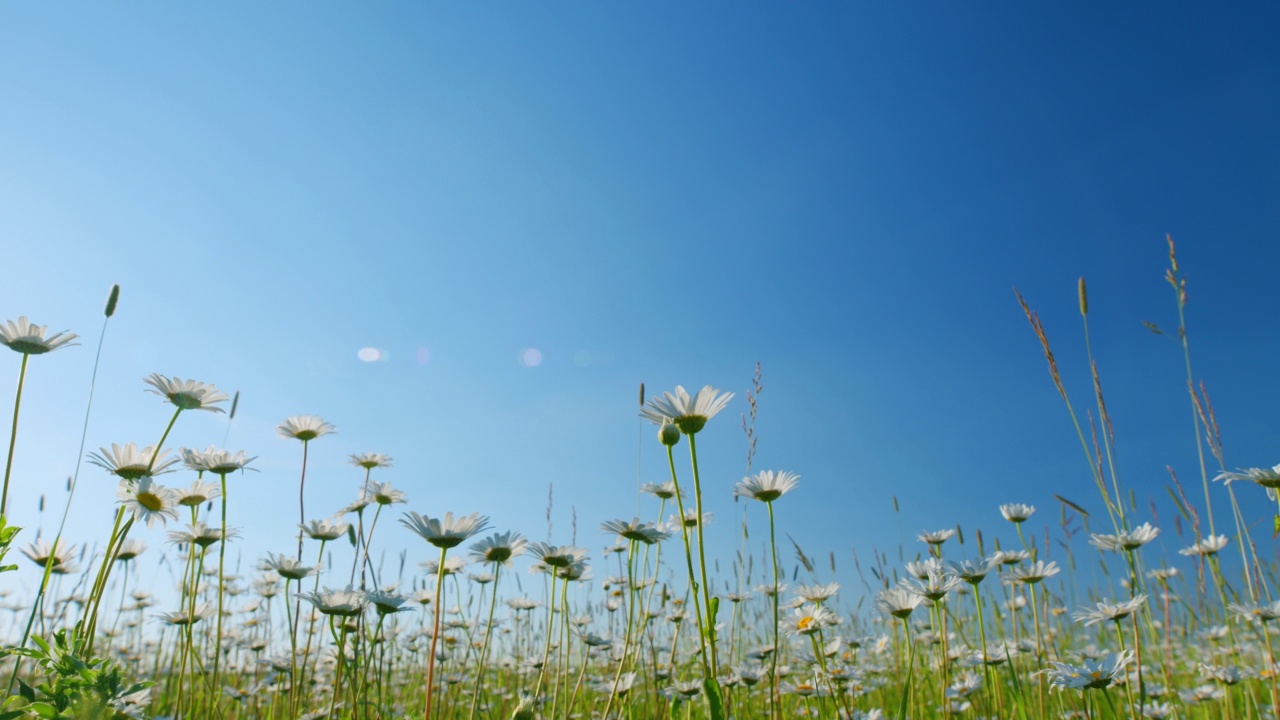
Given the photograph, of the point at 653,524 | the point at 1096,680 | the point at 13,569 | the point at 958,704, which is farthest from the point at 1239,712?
the point at 13,569

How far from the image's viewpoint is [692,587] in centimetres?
172

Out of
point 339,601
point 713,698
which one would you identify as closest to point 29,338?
point 339,601

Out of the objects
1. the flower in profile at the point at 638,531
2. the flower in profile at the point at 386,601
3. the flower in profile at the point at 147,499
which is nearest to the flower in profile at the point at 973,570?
the flower in profile at the point at 638,531

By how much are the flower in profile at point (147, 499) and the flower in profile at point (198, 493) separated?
0.23 metres

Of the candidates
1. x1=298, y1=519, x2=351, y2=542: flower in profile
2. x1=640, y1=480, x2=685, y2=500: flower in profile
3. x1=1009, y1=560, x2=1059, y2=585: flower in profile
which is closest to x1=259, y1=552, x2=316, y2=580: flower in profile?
x1=298, y1=519, x2=351, y2=542: flower in profile

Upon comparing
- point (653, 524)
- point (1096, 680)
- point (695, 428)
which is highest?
point (695, 428)

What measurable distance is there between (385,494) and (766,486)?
66.8 inches

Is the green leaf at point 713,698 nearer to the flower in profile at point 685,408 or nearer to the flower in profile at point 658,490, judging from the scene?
the flower in profile at point 685,408

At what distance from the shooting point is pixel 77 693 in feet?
3.31

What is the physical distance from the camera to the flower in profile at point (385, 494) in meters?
3.21

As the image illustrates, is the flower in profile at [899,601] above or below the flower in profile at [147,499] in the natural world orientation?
below

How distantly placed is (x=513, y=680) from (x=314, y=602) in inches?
135

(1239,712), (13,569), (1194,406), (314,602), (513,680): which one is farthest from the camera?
(513,680)

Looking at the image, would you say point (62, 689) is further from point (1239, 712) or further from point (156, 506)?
point (1239, 712)
